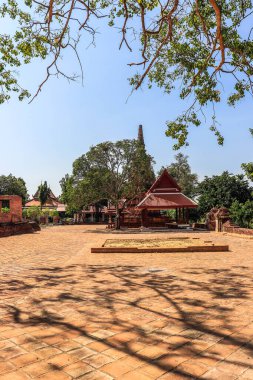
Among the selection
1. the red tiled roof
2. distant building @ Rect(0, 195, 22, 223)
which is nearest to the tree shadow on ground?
distant building @ Rect(0, 195, 22, 223)

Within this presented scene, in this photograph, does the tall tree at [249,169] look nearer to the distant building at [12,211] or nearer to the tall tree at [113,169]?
the tall tree at [113,169]

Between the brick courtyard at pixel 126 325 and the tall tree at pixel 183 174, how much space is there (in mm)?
52522

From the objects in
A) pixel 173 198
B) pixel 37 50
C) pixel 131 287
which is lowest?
pixel 131 287

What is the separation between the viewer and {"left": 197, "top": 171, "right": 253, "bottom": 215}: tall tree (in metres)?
33.7

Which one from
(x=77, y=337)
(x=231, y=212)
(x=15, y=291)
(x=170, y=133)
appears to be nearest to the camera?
(x=77, y=337)

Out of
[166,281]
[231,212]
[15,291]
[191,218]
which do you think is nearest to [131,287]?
[166,281]

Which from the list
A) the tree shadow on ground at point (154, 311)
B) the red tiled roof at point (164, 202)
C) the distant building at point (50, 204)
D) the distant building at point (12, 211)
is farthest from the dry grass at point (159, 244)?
the distant building at point (50, 204)

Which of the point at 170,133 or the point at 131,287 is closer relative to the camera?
the point at 131,287

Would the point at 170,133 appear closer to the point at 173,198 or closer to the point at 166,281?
the point at 166,281

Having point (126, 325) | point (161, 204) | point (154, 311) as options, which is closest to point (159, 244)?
point (154, 311)

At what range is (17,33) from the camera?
801 cm

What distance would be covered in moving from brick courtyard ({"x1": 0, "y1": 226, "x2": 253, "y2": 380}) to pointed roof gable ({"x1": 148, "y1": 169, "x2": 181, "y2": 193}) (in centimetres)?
2476

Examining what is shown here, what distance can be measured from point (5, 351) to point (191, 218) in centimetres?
3675

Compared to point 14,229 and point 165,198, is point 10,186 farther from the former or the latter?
point 14,229
